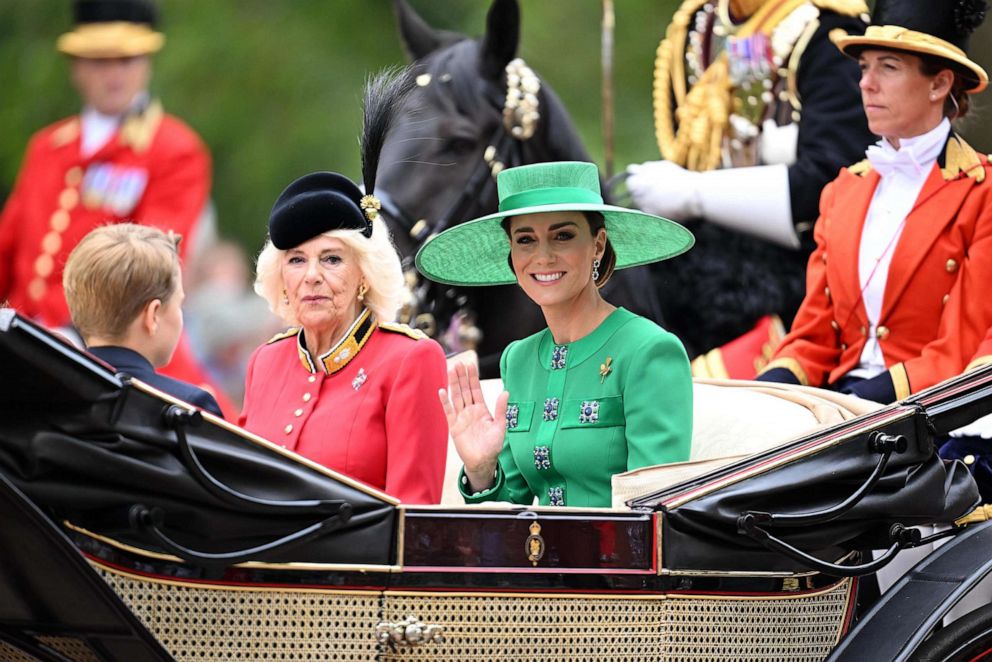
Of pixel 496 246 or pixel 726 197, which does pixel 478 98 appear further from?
pixel 496 246

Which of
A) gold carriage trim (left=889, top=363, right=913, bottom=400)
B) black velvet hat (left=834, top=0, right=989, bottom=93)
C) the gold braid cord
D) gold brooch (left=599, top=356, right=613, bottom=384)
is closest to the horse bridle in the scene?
the gold braid cord

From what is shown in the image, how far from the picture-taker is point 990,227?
151 inches

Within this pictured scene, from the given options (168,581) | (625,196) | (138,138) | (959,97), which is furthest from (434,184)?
(168,581)

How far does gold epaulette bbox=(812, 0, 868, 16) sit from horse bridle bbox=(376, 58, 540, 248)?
0.97 metres

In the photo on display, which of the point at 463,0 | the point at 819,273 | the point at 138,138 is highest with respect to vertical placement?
the point at 463,0

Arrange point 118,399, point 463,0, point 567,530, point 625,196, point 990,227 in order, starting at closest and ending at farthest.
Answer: point 118,399 → point 567,530 → point 990,227 → point 625,196 → point 463,0

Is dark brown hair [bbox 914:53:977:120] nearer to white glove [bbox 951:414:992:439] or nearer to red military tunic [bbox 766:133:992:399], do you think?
red military tunic [bbox 766:133:992:399]

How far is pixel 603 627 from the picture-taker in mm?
2863

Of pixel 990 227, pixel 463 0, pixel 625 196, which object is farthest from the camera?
pixel 463 0

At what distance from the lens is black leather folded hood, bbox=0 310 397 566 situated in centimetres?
254

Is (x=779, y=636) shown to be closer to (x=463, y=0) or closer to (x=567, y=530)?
(x=567, y=530)

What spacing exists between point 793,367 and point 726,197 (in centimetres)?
157

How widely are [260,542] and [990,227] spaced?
192 cm

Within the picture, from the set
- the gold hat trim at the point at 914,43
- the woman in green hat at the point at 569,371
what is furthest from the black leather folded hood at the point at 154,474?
the gold hat trim at the point at 914,43
